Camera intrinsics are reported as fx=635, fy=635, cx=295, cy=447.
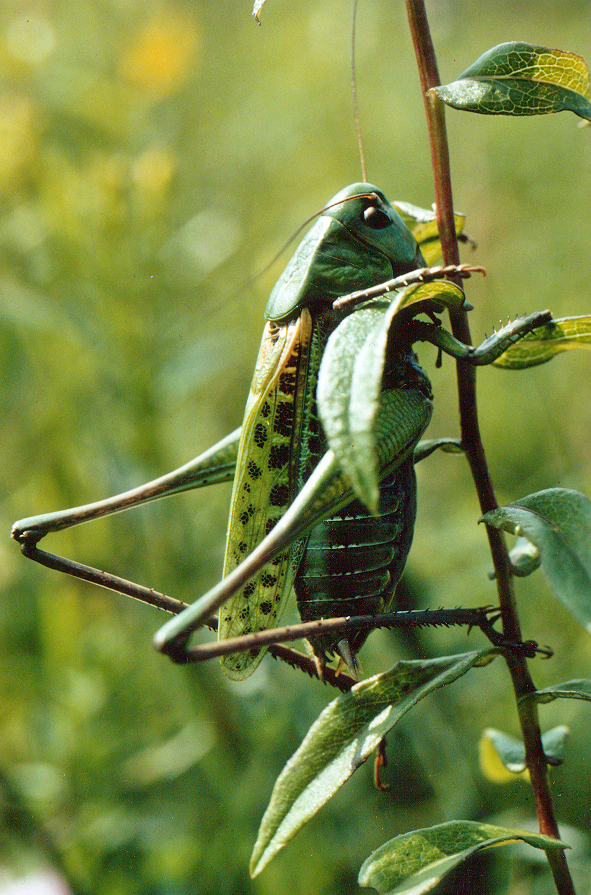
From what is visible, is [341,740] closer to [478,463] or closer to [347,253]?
[478,463]

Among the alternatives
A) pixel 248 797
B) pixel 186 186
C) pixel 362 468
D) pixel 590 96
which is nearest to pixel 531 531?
pixel 362 468

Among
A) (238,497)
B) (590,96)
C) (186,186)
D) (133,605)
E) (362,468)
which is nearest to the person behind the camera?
(362,468)

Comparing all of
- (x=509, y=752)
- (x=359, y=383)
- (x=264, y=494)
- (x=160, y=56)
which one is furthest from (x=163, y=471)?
(x=160, y=56)

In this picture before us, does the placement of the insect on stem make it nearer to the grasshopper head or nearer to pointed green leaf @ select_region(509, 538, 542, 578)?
the grasshopper head

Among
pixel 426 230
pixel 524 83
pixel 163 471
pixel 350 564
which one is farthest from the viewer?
pixel 163 471

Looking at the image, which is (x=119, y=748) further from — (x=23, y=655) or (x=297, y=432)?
(x=297, y=432)

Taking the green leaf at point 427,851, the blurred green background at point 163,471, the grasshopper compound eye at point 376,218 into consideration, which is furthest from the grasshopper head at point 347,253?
the green leaf at point 427,851
